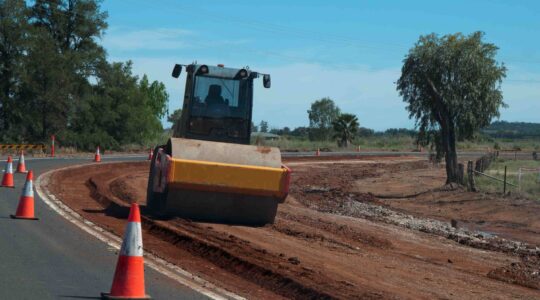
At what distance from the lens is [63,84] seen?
54.7 m

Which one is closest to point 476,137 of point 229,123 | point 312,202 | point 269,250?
point 312,202

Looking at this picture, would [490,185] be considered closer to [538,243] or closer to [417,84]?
[417,84]

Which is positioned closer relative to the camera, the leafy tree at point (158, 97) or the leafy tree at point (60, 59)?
the leafy tree at point (60, 59)

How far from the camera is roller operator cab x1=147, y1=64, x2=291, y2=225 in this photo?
1445 centimetres

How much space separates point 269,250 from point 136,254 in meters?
4.43

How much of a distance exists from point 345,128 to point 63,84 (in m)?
32.8

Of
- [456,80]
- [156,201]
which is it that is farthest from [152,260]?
[456,80]

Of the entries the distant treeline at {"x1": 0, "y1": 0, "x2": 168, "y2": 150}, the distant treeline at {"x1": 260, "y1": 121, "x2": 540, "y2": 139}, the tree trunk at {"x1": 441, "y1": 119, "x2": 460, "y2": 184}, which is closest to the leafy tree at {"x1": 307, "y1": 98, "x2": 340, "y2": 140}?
the distant treeline at {"x1": 260, "y1": 121, "x2": 540, "y2": 139}

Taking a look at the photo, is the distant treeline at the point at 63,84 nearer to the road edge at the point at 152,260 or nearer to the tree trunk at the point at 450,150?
the tree trunk at the point at 450,150

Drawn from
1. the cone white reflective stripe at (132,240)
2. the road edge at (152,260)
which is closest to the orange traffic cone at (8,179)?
the road edge at (152,260)

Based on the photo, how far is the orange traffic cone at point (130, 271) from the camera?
7.89m

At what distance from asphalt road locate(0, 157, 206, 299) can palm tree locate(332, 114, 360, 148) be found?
65.0 meters

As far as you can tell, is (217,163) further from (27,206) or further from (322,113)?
(322,113)

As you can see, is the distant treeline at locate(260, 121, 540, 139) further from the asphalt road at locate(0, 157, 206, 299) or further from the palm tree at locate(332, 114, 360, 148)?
the asphalt road at locate(0, 157, 206, 299)
